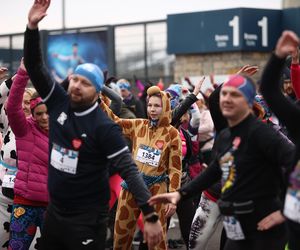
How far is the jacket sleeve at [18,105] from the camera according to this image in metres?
6.18

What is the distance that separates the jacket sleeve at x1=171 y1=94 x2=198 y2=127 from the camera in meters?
8.12

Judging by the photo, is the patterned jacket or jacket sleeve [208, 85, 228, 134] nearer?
jacket sleeve [208, 85, 228, 134]

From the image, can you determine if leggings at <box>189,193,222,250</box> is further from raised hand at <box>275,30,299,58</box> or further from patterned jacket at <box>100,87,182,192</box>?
raised hand at <box>275,30,299,58</box>

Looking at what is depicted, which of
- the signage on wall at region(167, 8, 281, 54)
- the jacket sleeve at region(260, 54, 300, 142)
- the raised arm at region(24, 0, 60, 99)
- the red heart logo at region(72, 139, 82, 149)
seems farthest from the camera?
the signage on wall at region(167, 8, 281, 54)

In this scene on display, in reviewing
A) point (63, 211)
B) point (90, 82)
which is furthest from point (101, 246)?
point (90, 82)

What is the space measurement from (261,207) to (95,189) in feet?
4.04

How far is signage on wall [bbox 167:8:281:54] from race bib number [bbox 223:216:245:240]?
15.8 metres

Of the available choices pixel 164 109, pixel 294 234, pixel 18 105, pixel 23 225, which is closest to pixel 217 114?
pixel 164 109

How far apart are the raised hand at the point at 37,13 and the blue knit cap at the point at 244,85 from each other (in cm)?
147

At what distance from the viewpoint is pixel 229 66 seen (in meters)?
20.9

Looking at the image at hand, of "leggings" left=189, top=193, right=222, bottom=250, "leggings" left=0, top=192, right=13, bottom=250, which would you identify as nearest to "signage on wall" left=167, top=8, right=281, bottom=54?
"leggings" left=189, top=193, right=222, bottom=250

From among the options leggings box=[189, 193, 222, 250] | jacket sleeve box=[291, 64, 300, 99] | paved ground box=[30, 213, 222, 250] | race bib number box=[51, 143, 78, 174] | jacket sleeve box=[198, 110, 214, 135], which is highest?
jacket sleeve box=[291, 64, 300, 99]

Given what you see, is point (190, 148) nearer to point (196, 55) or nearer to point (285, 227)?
point (285, 227)

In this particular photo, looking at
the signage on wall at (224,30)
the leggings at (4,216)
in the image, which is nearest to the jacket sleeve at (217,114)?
the leggings at (4,216)
